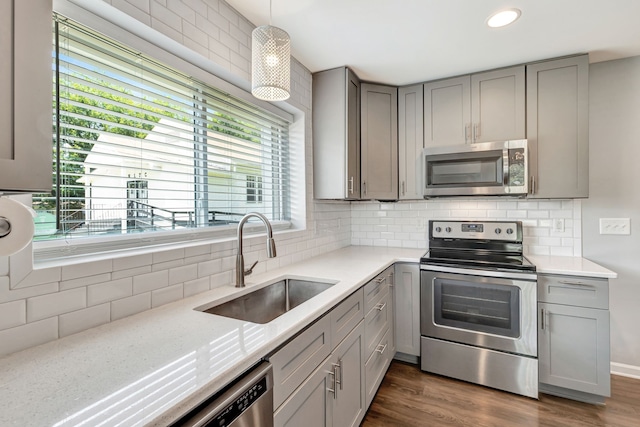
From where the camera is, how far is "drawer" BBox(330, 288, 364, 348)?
1.37 meters

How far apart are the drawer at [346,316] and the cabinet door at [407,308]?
804 millimetres

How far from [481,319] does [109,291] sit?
7.34 feet

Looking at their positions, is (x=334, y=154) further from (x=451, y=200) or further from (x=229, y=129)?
(x=451, y=200)

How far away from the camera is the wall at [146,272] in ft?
2.91

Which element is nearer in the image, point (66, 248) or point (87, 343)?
point (87, 343)

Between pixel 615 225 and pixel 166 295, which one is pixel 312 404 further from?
pixel 615 225

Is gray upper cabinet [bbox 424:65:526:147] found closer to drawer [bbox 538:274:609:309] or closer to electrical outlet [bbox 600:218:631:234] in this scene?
electrical outlet [bbox 600:218:631:234]

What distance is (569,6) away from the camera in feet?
5.42

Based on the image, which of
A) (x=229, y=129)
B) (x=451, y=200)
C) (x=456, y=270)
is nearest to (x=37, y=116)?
(x=229, y=129)

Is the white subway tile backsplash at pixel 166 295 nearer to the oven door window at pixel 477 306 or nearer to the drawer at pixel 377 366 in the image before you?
the drawer at pixel 377 366

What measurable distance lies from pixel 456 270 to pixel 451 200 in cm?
86

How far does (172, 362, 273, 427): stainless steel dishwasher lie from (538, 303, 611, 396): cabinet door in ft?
6.49

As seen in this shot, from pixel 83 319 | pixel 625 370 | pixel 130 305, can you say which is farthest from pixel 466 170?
pixel 83 319

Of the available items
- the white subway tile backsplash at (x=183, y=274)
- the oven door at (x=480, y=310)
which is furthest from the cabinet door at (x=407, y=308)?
the white subway tile backsplash at (x=183, y=274)
